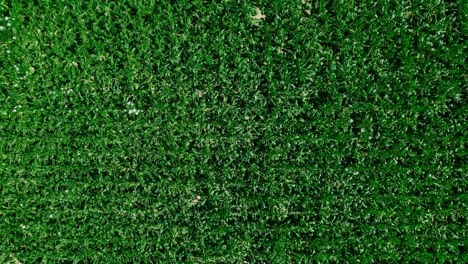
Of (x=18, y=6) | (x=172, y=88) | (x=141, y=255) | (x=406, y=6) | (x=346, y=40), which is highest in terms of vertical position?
(x=406, y=6)

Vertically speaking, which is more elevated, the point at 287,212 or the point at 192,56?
the point at 192,56

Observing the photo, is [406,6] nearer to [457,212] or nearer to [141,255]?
[457,212]

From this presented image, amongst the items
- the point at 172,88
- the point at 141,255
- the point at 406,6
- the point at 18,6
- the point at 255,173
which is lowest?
the point at 141,255

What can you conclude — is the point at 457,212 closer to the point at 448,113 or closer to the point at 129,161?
the point at 448,113

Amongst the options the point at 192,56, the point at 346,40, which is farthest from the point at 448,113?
the point at 192,56

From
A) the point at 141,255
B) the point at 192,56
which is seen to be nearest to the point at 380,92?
the point at 192,56

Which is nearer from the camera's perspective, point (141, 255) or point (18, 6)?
point (18, 6)
